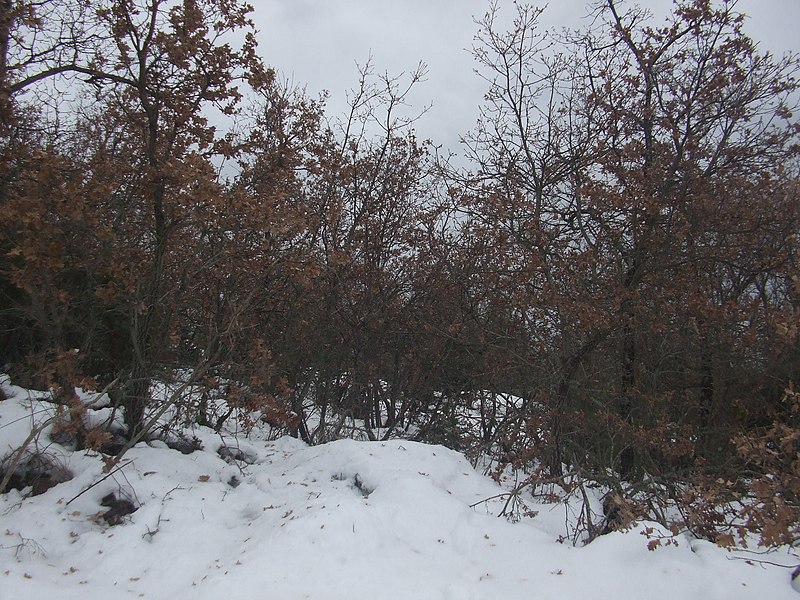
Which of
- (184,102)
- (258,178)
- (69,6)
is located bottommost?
(258,178)

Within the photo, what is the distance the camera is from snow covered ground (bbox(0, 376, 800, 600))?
356 cm

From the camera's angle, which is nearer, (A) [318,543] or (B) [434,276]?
(A) [318,543]

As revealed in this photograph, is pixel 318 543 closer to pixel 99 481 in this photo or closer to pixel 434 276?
pixel 99 481

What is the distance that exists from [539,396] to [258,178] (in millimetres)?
4507

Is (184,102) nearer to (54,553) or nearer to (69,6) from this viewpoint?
(69,6)

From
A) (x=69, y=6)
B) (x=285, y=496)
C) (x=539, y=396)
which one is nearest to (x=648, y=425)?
(x=539, y=396)

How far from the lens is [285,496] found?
5141 millimetres

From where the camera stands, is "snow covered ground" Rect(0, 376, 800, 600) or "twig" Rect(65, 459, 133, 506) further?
"twig" Rect(65, 459, 133, 506)

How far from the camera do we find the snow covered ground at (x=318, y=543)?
3.56 m

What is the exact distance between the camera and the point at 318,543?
13.3 ft

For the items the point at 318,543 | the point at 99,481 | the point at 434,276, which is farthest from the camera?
the point at 434,276

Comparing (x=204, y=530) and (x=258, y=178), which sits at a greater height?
(x=258, y=178)

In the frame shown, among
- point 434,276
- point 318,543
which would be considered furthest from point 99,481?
point 434,276

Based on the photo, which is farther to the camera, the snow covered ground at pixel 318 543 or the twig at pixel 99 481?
the twig at pixel 99 481
